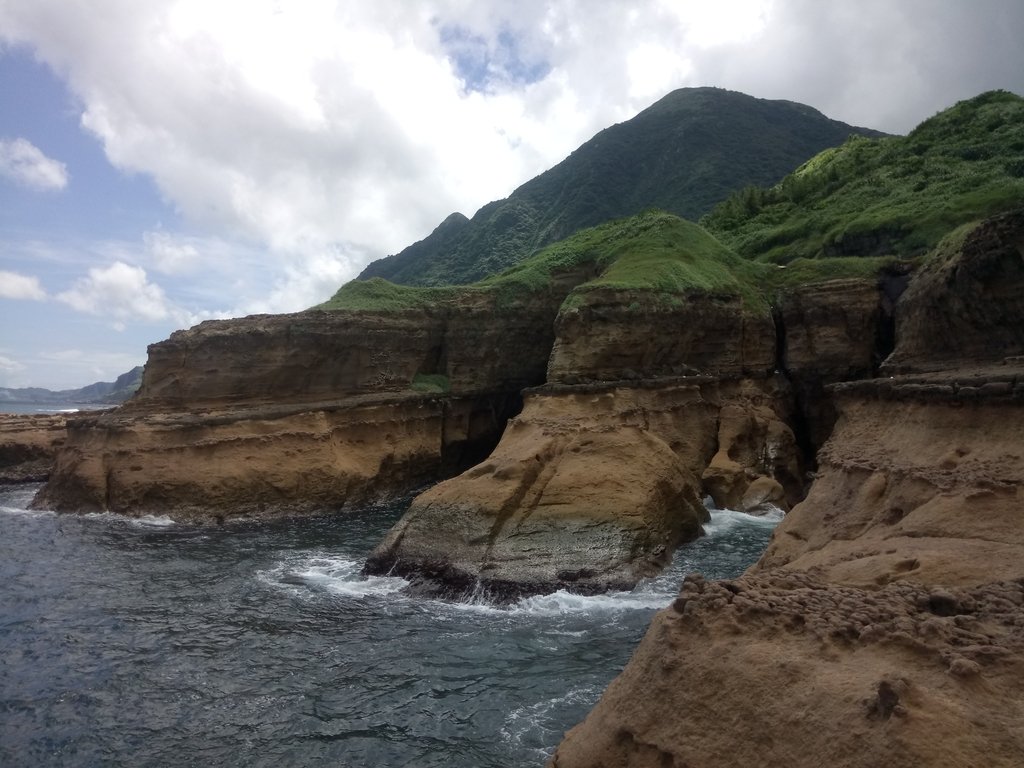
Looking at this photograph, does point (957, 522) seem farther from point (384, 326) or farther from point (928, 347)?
point (384, 326)

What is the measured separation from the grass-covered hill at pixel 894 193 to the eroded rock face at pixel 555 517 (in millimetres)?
20325

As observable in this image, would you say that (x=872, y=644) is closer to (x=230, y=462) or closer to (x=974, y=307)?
(x=974, y=307)

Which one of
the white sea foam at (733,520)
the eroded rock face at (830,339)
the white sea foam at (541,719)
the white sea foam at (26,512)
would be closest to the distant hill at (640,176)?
the eroded rock face at (830,339)

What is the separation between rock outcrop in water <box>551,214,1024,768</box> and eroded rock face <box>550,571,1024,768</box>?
12mm

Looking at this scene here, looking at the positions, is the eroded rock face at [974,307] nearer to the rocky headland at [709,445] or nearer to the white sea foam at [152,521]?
the rocky headland at [709,445]

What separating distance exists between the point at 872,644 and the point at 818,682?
0.62 meters

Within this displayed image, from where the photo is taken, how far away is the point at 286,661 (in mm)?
12219

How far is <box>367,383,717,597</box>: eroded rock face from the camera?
53.6ft

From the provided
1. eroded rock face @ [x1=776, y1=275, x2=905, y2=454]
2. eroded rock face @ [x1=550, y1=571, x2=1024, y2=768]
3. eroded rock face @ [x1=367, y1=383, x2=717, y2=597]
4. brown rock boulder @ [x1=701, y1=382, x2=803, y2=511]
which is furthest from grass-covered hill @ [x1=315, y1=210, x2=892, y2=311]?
eroded rock face @ [x1=550, y1=571, x2=1024, y2=768]

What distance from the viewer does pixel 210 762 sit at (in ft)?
30.2

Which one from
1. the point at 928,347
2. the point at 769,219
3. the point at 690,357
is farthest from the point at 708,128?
the point at 928,347

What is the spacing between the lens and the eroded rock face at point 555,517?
16.3 meters

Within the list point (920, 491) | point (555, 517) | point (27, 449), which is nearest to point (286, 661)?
point (555, 517)

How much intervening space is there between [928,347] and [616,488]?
26.4 feet
